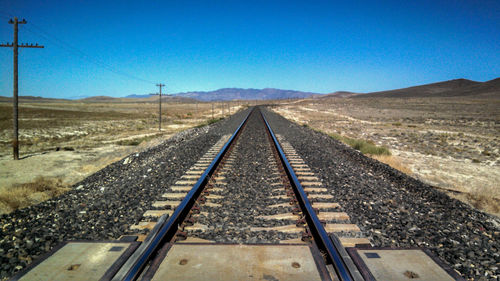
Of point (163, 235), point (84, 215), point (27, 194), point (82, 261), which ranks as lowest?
point (27, 194)

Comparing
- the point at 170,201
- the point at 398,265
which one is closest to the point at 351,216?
the point at 398,265

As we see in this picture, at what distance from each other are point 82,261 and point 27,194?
4.57m

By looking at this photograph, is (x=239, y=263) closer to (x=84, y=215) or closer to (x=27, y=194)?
(x=84, y=215)

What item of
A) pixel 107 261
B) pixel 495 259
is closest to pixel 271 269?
pixel 107 261

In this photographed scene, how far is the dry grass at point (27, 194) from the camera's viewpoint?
5.34 meters

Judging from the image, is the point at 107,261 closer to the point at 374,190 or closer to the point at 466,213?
the point at 374,190

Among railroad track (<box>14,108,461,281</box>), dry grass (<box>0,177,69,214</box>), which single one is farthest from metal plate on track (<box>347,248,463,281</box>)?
dry grass (<box>0,177,69,214</box>)

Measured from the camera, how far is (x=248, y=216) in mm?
4367

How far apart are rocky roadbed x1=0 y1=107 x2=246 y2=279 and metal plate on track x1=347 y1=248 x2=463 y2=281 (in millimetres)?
3095

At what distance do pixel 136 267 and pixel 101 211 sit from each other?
2545 mm

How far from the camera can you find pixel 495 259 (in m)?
3.27

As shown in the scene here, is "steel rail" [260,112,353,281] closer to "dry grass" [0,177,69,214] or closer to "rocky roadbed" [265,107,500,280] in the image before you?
"rocky roadbed" [265,107,500,280]

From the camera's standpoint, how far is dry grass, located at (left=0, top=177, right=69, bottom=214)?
5.34 m

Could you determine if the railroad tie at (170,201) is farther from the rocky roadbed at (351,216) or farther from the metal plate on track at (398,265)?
the metal plate on track at (398,265)
